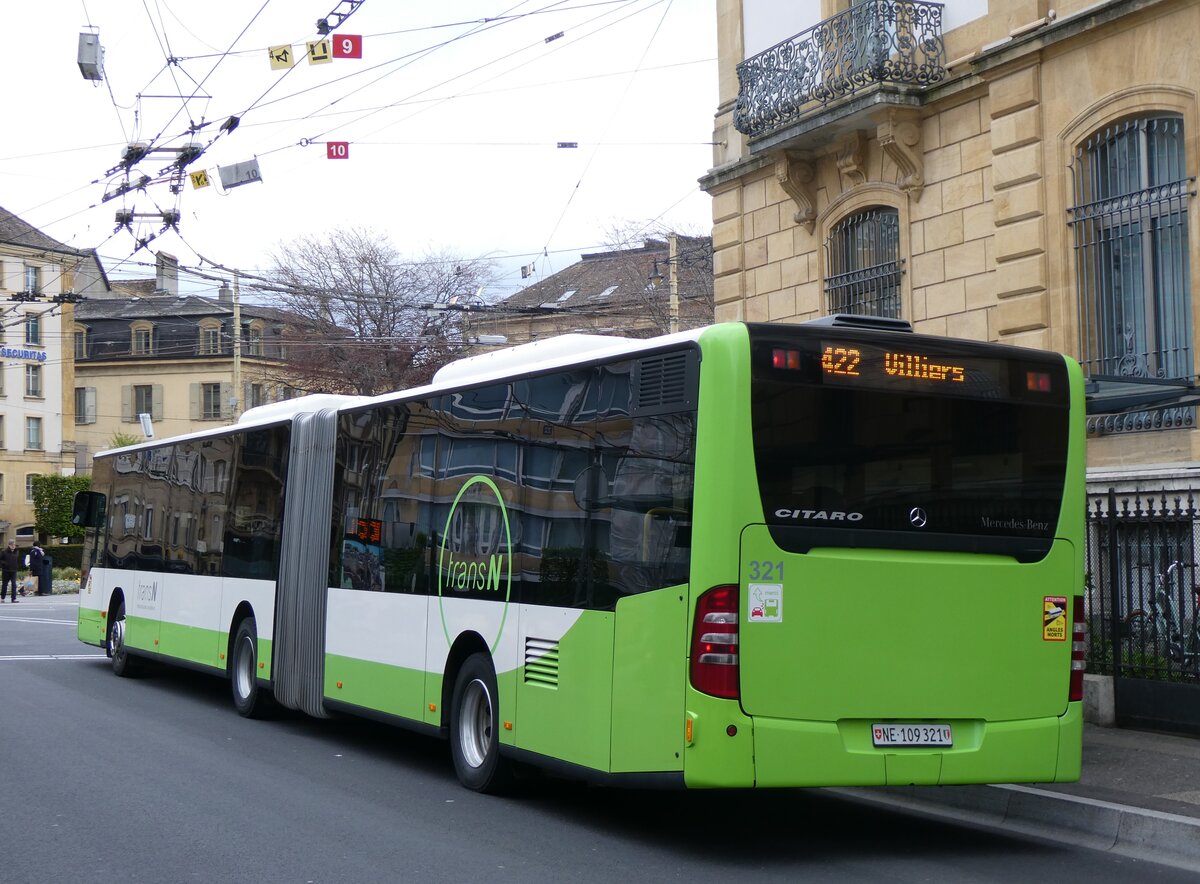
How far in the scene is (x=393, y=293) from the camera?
160 feet

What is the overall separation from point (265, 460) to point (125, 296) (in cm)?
8025

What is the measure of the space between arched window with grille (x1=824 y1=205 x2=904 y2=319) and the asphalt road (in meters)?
9.12

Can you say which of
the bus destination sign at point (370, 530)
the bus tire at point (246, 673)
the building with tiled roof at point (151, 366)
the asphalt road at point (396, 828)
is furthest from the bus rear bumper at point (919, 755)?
the building with tiled roof at point (151, 366)

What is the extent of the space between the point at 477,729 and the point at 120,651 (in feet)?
34.9

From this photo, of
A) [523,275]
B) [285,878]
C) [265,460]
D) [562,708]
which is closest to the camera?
[285,878]

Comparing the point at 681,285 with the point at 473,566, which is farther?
the point at 681,285

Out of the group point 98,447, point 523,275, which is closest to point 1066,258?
point 523,275

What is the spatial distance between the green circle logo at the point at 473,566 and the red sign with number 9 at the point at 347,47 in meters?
8.20

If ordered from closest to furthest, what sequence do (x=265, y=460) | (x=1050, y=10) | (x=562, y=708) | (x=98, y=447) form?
(x=562, y=708), (x=265, y=460), (x=1050, y=10), (x=98, y=447)

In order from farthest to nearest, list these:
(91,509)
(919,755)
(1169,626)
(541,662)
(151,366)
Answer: (151,366), (91,509), (1169,626), (541,662), (919,755)

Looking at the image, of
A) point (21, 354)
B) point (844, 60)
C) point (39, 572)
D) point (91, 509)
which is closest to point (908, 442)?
point (844, 60)

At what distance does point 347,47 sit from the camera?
57.5 feet

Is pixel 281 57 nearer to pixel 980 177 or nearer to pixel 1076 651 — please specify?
pixel 980 177

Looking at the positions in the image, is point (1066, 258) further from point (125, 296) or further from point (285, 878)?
point (125, 296)
